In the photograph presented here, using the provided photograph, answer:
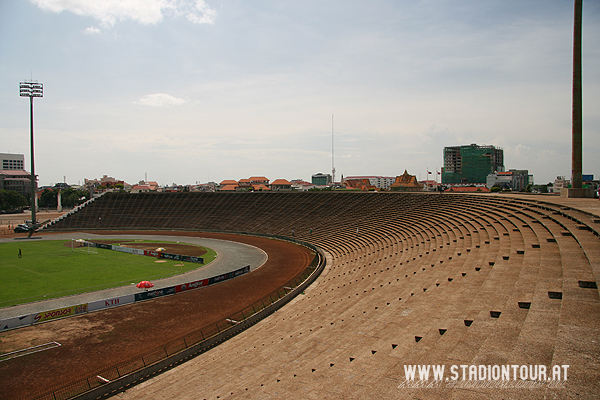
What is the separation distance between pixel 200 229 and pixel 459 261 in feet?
226

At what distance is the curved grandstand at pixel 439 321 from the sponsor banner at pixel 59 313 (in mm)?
14433

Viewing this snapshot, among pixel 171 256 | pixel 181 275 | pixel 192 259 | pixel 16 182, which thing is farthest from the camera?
pixel 16 182

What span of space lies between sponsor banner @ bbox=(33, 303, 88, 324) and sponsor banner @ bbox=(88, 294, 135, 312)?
523 millimetres

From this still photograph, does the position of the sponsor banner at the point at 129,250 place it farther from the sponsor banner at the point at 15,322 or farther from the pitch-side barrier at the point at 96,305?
the sponsor banner at the point at 15,322

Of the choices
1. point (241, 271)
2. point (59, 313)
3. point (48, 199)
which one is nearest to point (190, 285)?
point (241, 271)

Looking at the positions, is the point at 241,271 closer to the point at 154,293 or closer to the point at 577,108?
the point at 154,293

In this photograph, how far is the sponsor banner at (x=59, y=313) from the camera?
25511 mm

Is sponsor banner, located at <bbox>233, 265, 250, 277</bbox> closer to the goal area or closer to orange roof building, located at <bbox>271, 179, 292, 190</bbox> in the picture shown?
the goal area

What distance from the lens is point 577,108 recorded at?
3325 cm

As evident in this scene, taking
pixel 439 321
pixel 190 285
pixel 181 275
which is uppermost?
pixel 439 321

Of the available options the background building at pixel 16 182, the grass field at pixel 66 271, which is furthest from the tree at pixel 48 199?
the grass field at pixel 66 271

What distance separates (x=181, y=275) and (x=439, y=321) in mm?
34210

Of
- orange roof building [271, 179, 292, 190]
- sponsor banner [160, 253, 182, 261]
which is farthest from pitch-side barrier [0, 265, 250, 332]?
orange roof building [271, 179, 292, 190]

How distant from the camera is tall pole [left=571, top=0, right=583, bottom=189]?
32344mm
